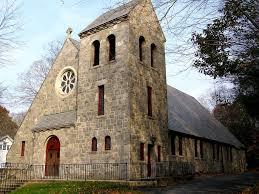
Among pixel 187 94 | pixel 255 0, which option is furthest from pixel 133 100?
pixel 187 94

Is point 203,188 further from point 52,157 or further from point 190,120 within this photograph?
point 190,120

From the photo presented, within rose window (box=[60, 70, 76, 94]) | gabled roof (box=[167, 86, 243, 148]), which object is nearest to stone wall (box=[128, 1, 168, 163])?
gabled roof (box=[167, 86, 243, 148])

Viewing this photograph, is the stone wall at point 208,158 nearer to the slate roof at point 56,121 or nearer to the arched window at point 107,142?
the arched window at point 107,142

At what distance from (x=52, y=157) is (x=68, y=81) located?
6.19m

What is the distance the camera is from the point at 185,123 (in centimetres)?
2922

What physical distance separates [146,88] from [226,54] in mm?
8403

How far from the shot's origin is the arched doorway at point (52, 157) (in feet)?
74.7

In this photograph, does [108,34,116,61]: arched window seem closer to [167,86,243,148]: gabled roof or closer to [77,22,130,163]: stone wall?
[77,22,130,163]: stone wall

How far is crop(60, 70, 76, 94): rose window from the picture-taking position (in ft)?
81.5

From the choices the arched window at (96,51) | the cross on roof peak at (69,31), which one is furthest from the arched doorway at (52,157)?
the cross on roof peak at (69,31)

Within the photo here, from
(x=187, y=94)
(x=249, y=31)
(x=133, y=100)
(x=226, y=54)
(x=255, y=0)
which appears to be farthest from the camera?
(x=187, y=94)

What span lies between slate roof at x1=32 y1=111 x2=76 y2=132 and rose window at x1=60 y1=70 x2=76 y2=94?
2.09 m

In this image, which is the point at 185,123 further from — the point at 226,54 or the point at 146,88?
the point at 226,54

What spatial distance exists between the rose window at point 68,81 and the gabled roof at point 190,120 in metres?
8.46
